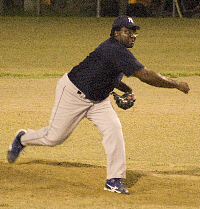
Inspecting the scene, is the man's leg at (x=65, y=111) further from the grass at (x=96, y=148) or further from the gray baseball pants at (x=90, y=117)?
the grass at (x=96, y=148)

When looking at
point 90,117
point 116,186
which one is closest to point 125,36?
point 90,117

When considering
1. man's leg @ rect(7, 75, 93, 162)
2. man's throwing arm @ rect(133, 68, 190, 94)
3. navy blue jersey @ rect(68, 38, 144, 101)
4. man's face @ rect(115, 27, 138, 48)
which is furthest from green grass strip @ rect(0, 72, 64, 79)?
man's throwing arm @ rect(133, 68, 190, 94)

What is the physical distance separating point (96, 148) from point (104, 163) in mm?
703

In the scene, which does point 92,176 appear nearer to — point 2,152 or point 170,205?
point 170,205

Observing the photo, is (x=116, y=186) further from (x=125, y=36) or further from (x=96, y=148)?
(x=96, y=148)

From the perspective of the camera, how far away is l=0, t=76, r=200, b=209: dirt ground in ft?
13.6

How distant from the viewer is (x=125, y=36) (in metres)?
4.14

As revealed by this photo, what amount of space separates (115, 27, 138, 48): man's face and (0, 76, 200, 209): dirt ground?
1.35 meters

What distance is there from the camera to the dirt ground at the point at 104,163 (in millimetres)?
4152

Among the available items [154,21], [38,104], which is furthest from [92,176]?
[154,21]

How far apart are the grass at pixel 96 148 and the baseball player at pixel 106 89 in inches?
15.6

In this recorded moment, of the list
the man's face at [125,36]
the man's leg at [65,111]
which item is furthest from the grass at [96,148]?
the man's face at [125,36]

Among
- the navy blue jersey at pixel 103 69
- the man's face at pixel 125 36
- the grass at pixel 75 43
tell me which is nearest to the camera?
the navy blue jersey at pixel 103 69

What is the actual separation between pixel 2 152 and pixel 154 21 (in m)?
18.4
